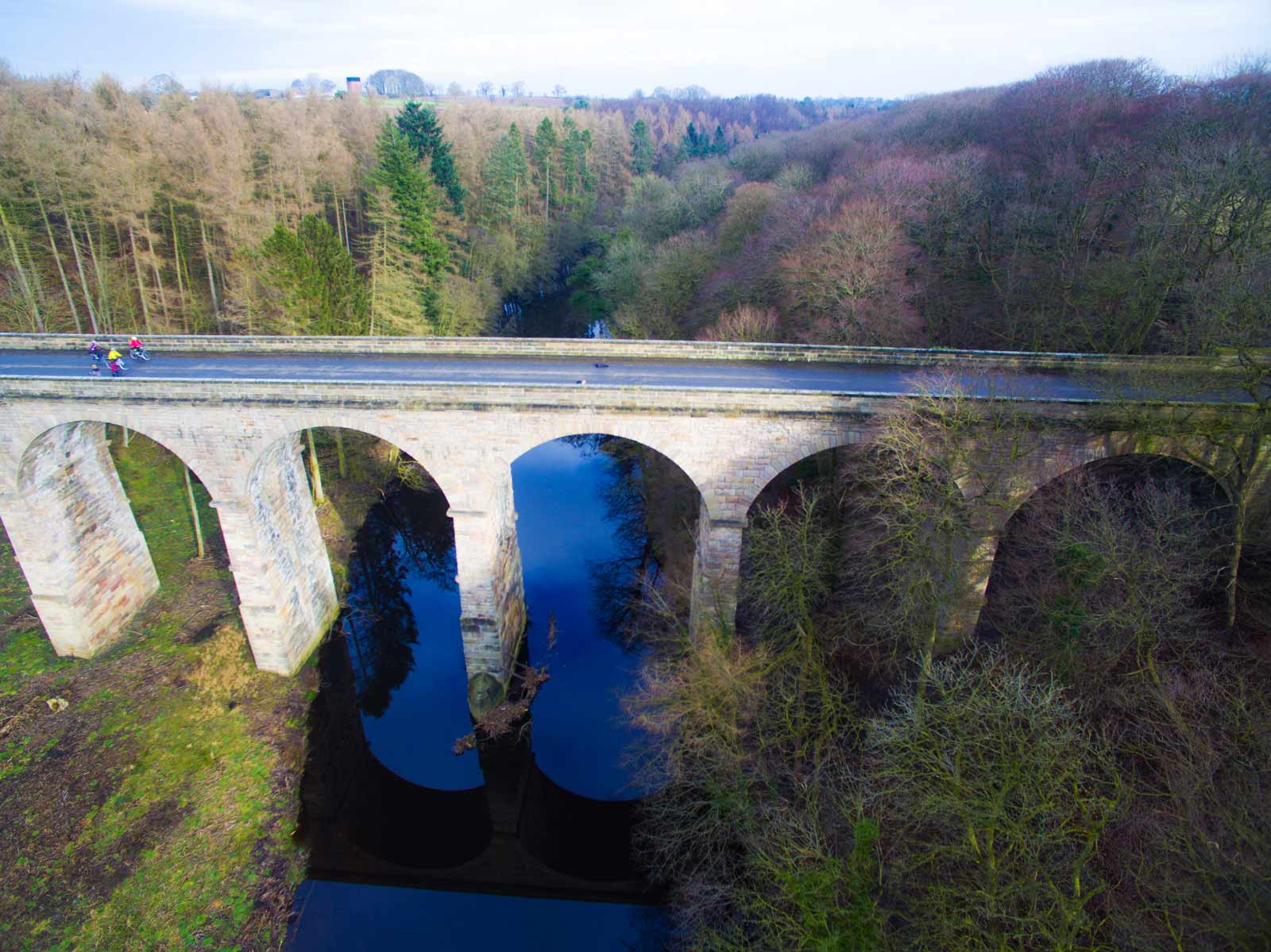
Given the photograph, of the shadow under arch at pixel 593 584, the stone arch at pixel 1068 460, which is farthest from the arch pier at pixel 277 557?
the stone arch at pixel 1068 460

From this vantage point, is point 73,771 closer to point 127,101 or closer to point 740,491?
point 740,491

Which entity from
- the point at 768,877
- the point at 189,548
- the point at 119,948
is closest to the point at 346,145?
the point at 189,548

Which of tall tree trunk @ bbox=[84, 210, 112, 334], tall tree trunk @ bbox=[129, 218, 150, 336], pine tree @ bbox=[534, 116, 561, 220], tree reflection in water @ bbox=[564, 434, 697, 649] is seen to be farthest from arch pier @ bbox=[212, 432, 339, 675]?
pine tree @ bbox=[534, 116, 561, 220]

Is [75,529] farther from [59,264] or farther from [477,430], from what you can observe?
[59,264]

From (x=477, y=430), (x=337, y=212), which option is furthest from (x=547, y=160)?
(x=477, y=430)

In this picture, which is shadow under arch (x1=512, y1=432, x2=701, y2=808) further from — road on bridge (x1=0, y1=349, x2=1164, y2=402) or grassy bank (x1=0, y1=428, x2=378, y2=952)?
grassy bank (x1=0, y1=428, x2=378, y2=952)
